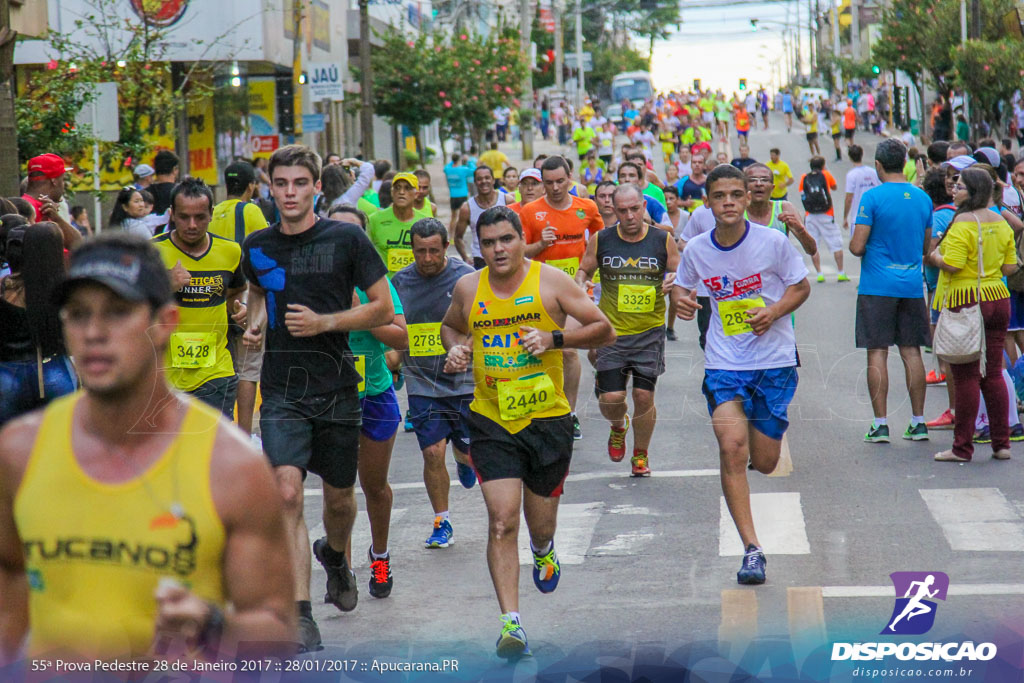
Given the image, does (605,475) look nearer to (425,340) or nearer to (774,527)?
(774,527)

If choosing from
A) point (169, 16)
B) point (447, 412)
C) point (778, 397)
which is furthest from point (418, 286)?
point (169, 16)

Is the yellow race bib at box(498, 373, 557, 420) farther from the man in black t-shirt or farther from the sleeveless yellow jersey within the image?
the sleeveless yellow jersey

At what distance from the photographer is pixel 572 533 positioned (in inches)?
319

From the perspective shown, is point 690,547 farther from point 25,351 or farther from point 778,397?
point 25,351

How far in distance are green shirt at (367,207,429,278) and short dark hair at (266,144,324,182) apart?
16.6 ft

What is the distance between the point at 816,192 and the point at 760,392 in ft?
45.1

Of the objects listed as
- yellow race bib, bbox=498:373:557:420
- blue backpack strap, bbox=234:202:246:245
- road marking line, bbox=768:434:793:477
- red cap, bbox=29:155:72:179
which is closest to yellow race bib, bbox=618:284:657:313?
road marking line, bbox=768:434:793:477

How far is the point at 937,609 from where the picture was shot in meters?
6.27

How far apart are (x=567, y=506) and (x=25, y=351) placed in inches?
135

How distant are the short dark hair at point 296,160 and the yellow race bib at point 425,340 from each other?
206 centimetres

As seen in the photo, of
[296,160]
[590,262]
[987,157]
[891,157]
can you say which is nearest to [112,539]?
[296,160]

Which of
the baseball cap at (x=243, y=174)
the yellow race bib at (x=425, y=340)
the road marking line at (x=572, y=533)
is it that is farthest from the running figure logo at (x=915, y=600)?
the baseball cap at (x=243, y=174)

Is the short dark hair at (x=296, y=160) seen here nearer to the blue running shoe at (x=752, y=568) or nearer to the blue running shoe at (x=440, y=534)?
the blue running shoe at (x=440, y=534)

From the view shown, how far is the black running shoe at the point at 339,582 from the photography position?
652cm
